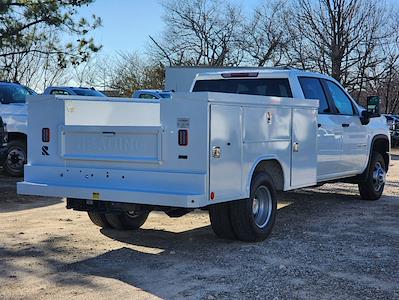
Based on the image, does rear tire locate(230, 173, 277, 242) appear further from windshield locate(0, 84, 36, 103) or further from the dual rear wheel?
windshield locate(0, 84, 36, 103)

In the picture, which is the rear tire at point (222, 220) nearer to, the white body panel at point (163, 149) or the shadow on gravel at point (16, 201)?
the white body panel at point (163, 149)

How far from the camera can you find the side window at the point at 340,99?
879 cm

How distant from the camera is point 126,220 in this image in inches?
287

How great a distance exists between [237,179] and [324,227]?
2.23 metres

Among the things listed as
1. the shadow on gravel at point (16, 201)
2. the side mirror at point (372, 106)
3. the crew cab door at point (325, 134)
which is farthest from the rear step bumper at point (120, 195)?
the side mirror at point (372, 106)

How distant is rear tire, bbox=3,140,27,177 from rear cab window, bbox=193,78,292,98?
5.42 m

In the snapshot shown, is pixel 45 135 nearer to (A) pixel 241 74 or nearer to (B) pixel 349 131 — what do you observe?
(A) pixel 241 74

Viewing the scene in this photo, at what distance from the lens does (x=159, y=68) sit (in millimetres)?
40281

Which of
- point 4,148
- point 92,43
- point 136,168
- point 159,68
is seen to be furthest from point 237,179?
point 159,68

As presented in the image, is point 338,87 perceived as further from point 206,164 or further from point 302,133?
point 206,164

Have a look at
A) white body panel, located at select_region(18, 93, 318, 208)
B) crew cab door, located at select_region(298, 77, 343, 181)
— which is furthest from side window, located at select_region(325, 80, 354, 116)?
white body panel, located at select_region(18, 93, 318, 208)

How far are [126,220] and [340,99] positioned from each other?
3.97m

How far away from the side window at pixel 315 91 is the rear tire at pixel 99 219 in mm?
3220

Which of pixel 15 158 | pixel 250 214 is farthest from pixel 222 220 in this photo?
pixel 15 158
